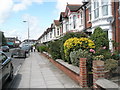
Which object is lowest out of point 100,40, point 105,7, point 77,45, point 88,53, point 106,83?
point 106,83

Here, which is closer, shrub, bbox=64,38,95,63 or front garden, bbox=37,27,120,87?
front garden, bbox=37,27,120,87

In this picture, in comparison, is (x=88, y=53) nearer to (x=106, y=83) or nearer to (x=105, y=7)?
(x=106, y=83)

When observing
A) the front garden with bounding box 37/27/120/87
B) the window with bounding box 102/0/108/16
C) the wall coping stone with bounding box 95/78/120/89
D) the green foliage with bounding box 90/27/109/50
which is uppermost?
the window with bounding box 102/0/108/16

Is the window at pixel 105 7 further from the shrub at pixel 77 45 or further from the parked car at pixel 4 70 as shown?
the parked car at pixel 4 70

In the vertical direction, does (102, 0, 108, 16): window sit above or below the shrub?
above

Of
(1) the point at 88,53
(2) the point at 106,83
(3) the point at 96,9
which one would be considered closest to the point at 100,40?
(1) the point at 88,53

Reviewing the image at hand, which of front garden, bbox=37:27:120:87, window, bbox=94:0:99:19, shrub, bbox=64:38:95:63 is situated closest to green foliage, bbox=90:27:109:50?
front garden, bbox=37:27:120:87

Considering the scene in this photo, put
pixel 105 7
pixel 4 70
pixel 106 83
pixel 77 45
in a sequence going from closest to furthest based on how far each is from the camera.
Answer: pixel 106 83 < pixel 4 70 < pixel 77 45 < pixel 105 7

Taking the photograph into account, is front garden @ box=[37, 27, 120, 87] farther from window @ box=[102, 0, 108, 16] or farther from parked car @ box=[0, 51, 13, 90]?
window @ box=[102, 0, 108, 16]

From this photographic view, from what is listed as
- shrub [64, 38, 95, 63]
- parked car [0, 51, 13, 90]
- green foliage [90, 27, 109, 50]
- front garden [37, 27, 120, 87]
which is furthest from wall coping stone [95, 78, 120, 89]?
green foliage [90, 27, 109, 50]

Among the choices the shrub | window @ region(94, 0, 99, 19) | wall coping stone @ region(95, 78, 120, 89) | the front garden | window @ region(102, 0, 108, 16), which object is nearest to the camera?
wall coping stone @ region(95, 78, 120, 89)

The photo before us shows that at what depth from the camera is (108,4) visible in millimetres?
13180

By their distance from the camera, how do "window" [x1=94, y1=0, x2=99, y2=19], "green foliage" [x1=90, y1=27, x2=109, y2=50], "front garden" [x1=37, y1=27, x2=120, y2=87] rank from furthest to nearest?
"window" [x1=94, y1=0, x2=99, y2=19], "green foliage" [x1=90, y1=27, x2=109, y2=50], "front garden" [x1=37, y1=27, x2=120, y2=87]

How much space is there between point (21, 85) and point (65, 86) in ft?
5.87
